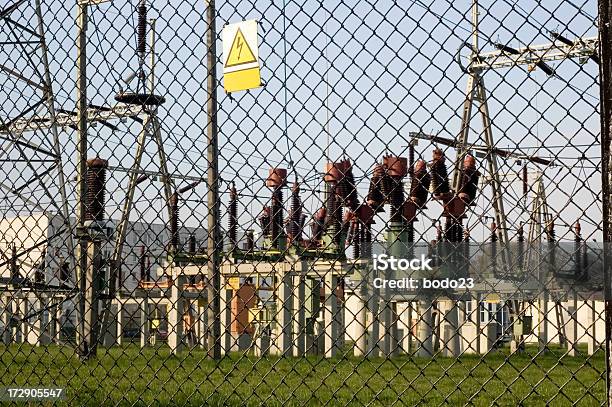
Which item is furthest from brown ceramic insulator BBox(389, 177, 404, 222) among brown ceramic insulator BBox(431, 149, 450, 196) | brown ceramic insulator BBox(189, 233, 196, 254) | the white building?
brown ceramic insulator BBox(189, 233, 196, 254)

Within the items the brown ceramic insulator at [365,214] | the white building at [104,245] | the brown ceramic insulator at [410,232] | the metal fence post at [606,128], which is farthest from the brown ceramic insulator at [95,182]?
the metal fence post at [606,128]

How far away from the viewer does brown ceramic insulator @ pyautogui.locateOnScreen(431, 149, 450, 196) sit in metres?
3.42

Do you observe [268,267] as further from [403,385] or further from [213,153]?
[213,153]

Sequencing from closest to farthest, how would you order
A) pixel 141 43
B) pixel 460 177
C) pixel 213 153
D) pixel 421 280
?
pixel 460 177 → pixel 421 280 → pixel 213 153 → pixel 141 43

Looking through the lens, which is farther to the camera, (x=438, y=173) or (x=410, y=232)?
(x=410, y=232)

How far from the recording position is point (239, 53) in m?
3.74

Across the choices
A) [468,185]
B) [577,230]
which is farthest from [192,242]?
[577,230]

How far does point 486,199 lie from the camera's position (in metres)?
3.28

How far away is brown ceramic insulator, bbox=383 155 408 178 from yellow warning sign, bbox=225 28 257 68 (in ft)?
2.23

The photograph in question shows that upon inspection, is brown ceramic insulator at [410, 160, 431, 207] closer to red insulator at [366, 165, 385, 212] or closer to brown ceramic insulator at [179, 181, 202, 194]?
red insulator at [366, 165, 385, 212]

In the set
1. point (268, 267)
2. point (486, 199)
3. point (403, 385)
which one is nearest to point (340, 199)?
point (486, 199)

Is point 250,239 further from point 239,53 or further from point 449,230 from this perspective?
point 449,230

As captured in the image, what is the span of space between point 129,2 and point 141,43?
196cm

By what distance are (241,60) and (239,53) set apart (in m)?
0.03
